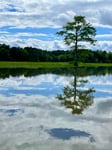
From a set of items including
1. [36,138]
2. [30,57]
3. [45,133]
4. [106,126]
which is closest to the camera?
[36,138]

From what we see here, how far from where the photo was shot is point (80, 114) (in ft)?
41.7

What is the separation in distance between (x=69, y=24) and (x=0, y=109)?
2351 inches

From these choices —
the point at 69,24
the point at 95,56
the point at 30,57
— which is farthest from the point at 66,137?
the point at 95,56

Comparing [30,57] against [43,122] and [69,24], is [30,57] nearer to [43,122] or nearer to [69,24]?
[69,24]

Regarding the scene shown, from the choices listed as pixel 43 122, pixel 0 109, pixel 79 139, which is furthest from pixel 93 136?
pixel 0 109

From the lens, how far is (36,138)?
884 centimetres

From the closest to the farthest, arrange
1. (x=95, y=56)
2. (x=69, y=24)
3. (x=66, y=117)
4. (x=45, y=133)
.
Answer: (x=45, y=133)
(x=66, y=117)
(x=69, y=24)
(x=95, y=56)

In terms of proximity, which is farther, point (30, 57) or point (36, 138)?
point (30, 57)

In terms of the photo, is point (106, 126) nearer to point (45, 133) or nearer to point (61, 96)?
point (45, 133)

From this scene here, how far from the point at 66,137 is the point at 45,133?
0.63 metres

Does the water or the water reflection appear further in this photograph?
the water reflection

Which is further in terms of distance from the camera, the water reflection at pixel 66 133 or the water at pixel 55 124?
the water reflection at pixel 66 133

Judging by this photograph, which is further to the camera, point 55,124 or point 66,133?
point 55,124

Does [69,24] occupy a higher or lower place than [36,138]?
higher
